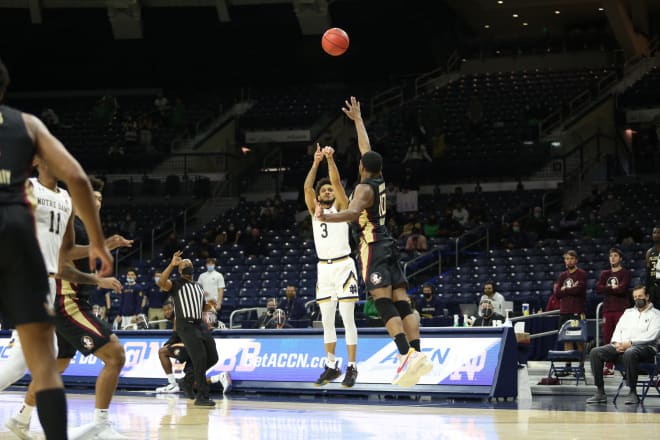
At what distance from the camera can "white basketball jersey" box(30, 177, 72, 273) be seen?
6410mm

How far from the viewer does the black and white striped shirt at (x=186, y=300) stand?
1223cm

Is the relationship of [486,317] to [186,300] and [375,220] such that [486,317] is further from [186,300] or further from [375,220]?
[375,220]

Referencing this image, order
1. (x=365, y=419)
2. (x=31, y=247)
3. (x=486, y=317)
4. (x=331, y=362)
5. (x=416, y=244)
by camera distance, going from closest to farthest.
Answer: (x=31, y=247) → (x=365, y=419) → (x=331, y=362) → (x=486, y=317) → (x=416, y=244)

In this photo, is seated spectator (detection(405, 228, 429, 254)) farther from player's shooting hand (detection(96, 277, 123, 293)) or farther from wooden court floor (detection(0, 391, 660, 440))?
player's shooting hand (detection(96, 277, 123, 293))

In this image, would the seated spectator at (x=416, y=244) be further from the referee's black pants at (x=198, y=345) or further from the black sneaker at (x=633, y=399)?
the black sneaker at (x=633, y=399)

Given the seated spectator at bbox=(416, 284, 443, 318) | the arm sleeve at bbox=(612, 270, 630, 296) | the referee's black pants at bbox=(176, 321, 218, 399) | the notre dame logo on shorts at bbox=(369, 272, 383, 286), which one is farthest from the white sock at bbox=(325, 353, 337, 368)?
the seated spectator at bbox=(416, 284, 443, 318)

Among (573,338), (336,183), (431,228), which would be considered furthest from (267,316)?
(431,228)

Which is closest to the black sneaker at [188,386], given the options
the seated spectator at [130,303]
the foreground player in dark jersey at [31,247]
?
the seated spectator at [130,303]

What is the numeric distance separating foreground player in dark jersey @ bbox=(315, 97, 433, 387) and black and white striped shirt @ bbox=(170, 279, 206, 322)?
4.05m

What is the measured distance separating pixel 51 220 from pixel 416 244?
15908 mm

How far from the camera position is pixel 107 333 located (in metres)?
7.11

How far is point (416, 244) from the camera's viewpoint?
21.8 meters

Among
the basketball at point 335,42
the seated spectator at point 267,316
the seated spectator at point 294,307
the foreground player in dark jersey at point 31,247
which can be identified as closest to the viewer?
the foreground player in dark jersey at point 31,247

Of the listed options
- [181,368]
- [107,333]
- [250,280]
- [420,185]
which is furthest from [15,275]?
[420,185]
